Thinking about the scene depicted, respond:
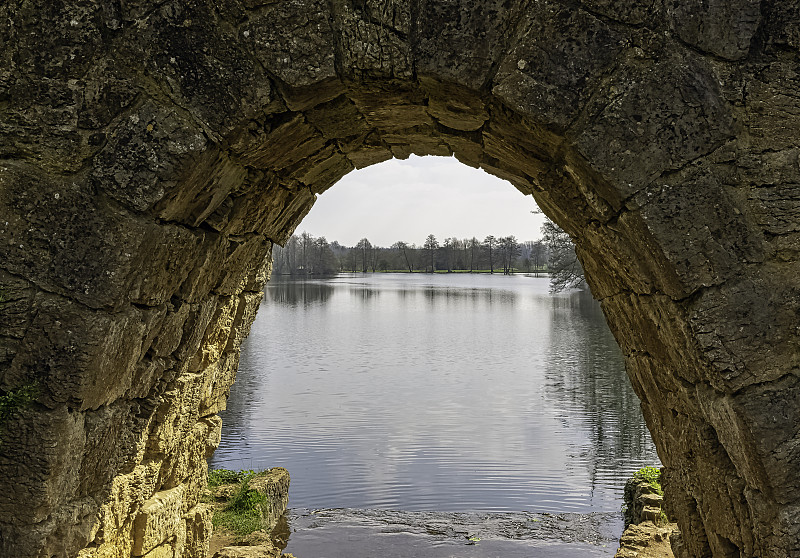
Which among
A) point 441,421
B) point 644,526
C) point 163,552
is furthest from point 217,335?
point 441,421

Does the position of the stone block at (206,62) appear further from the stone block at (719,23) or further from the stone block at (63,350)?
the stone block at (719,23)

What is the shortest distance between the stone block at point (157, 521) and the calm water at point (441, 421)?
4.76 meters

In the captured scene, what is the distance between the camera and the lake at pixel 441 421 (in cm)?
970

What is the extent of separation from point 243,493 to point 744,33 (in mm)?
5673

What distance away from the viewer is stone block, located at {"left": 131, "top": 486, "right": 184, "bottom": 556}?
13.2 feet

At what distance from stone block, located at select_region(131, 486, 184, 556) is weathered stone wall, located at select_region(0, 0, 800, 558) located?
894 millimetres

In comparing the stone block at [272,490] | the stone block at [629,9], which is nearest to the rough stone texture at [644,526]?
the stone block at [272,490]

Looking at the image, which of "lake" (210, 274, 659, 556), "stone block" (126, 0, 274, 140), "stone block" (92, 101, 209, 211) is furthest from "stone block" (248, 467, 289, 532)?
"stone block" (126, 0, 274, 140)

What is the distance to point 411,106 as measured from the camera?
3.21 metres

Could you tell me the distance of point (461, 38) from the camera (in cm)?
280

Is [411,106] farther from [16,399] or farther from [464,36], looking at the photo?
[16,399]

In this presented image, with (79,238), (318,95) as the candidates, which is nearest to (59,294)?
(79,238)

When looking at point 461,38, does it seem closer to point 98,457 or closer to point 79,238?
point 79,238

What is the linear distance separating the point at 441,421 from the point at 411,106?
1060cm
